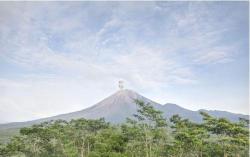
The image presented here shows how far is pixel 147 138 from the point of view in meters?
40.0

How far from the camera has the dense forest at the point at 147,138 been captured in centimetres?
3047

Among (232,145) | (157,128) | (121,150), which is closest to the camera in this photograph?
(232,145)

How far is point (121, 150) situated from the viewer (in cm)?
3275

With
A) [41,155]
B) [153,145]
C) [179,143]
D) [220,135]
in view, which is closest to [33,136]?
[41,155]

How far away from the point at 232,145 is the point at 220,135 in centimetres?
178

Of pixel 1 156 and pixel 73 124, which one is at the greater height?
pixel 73 124

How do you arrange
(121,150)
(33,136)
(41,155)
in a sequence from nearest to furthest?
(121,150) < (33,136) < (41,155)

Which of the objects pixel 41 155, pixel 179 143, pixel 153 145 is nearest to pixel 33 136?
pixel 41 155

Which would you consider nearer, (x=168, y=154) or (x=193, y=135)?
(x=193, y=135)

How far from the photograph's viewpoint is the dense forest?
30.5 meters

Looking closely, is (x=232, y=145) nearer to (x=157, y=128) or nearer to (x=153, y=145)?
(x=157, y=128)

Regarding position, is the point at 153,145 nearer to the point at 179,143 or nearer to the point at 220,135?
A: the point at 179,143

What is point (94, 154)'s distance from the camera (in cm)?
3016

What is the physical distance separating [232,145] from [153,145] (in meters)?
14.2
